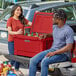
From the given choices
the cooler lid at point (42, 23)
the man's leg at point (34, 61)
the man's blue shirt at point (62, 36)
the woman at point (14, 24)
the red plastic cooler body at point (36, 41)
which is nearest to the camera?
the man's blue shirt at point (62, 36)

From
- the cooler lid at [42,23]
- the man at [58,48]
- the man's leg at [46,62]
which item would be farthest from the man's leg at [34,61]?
the cooler lid at [42,23]

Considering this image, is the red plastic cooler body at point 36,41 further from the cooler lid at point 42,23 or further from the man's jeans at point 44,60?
the man's jeans at point 44,60

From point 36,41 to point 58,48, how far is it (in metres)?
0.51

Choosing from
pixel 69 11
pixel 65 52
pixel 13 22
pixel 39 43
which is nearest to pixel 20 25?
pixel 13 22

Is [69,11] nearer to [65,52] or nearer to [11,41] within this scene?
[11,41]

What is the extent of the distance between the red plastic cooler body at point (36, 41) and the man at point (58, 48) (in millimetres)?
275

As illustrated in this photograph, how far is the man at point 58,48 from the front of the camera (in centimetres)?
613

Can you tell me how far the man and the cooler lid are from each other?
778mm

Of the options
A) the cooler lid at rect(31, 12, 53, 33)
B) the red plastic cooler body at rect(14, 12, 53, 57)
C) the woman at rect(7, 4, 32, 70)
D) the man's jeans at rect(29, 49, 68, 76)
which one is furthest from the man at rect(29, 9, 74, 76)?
the woman at rect(7, 4, 32, 70)

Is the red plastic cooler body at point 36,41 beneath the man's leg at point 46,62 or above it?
above

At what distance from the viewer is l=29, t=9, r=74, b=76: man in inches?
241

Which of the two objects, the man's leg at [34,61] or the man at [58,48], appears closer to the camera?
the man at [58,48]

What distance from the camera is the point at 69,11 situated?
9031 mm

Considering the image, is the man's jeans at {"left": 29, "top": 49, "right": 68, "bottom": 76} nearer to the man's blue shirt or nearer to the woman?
the man's blue shirt
